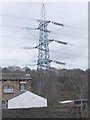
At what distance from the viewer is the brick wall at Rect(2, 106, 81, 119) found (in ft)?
40.4

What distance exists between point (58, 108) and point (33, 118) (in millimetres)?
1372

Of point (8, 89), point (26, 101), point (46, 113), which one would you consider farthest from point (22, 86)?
point (46, 113)

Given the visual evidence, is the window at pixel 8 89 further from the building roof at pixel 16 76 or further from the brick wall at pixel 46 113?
the brick wall at pixel 46 113

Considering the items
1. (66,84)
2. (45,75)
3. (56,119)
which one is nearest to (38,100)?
(45,75)

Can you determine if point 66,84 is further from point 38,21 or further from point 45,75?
point 38,21

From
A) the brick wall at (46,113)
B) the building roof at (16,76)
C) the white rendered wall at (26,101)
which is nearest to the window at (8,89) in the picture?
the building roof at (16,76)

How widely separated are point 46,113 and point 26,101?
6.91m

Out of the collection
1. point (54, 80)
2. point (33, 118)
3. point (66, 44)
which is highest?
point (66, 44)

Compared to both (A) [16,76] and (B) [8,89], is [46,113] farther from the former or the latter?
(A) [16,76]

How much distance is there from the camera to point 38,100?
64.6 ft

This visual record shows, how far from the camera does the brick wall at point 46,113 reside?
12.3m

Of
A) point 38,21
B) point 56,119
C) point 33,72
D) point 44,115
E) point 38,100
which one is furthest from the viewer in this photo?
point 33,72

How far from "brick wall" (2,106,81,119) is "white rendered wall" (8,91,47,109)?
19.6 feet

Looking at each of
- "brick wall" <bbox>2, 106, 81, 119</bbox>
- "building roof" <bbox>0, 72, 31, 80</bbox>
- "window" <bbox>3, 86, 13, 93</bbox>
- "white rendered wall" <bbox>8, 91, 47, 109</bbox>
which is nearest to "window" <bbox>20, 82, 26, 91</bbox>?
"building roof" <bbox>0, 72, 31, 80</bbox>
